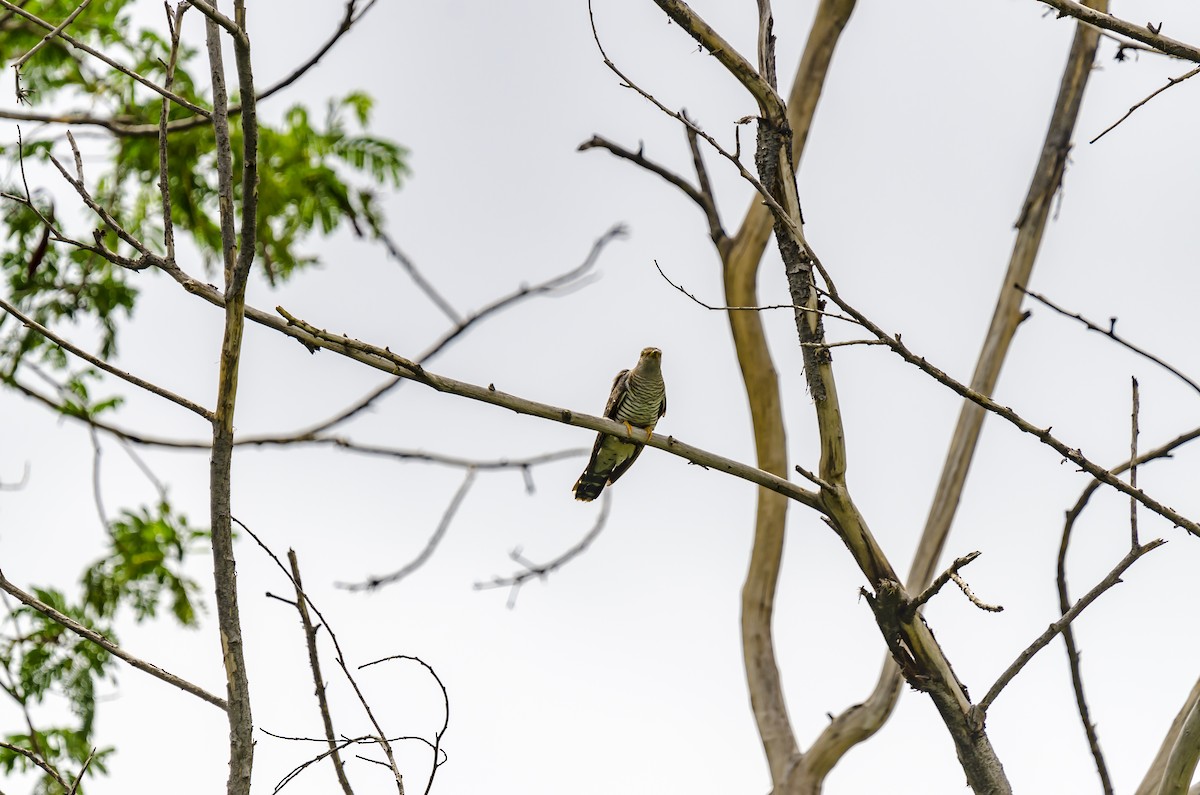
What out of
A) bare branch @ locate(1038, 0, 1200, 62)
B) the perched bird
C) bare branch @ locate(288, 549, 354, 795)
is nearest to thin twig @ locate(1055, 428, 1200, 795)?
bare branch @ locate(1038, 0, 1200, 62)

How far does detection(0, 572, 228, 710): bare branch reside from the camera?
2.24 meters

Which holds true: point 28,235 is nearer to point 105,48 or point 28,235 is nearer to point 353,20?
point 105,48

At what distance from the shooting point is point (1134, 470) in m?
2.92

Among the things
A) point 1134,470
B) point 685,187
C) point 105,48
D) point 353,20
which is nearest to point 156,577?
point 105,48

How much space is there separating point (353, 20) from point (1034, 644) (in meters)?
2.57

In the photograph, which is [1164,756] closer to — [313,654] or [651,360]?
[313,654]

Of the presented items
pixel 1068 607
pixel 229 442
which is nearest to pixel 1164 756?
pixel 1068 607

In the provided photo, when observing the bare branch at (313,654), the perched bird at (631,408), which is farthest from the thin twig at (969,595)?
the perched bird at (631,408)

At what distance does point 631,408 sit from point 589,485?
0.62m

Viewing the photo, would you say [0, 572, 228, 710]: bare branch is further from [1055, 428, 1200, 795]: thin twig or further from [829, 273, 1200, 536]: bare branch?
[1055, 428, 1200, 795]: thin twig

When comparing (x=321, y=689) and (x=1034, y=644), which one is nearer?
(x=321, y=689)

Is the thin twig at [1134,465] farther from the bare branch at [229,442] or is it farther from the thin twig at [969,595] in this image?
the bare branch at [229,442]

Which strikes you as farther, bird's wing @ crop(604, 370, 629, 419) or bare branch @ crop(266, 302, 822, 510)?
bird's wing @ crop(604, 370, 629, 419)

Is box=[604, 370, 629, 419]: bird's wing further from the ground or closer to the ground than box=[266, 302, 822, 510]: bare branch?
further from the ground
